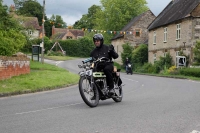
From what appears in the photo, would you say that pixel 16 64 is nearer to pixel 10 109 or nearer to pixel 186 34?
pixel 10 109

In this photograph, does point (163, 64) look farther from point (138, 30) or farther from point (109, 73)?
point (109, 73)

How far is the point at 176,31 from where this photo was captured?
118 feet

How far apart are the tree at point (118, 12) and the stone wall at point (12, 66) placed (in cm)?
4780

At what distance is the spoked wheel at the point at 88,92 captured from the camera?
8471mm

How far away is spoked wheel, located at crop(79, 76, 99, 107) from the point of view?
8.47m

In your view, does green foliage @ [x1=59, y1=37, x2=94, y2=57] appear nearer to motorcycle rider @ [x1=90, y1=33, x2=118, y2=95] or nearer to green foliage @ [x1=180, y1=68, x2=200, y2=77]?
green foliage @ [x1=180, y1=68, x2=200, y2=77]

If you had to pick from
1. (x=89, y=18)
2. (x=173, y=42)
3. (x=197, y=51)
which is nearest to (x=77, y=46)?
(x=89, y=18)

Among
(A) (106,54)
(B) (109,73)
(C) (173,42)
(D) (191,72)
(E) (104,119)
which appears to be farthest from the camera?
(C) (173,42)

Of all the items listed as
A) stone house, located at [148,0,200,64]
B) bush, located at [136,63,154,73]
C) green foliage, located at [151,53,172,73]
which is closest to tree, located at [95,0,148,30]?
stone house, located at [148,0,200,64]

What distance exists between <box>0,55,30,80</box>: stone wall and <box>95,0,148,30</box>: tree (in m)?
47.8

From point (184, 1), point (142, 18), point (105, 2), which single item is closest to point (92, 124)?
point (184, 1)

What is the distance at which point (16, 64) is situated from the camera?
673 inches

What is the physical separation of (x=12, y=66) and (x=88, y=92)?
894 centimetres

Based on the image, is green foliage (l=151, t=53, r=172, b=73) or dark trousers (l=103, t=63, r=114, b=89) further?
green foliage (l=151, t=53, r=172, b=73)
